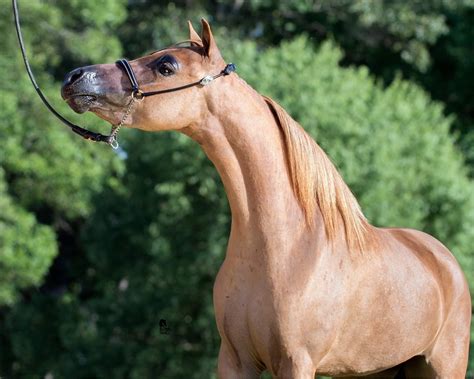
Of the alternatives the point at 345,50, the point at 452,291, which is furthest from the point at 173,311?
the point at 345,50

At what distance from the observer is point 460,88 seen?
17.8 metres

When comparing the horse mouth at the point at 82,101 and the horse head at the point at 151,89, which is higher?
the horse head at the point at 151,89

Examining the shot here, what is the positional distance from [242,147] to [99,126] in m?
8.61

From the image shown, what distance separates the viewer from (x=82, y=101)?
347 cm

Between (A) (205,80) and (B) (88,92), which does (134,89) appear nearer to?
(B) (88,92)

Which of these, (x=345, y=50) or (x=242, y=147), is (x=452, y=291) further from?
(x=345, y=50)

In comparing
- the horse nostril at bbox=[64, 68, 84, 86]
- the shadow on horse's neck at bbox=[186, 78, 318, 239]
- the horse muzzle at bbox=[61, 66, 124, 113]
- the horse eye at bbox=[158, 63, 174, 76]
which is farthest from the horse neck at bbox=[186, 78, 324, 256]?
the horse nostril at bbox=[64, 68, 84, 86]

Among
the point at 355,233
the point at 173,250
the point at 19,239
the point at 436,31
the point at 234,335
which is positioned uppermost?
the point at 355,233

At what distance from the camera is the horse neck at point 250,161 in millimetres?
3607

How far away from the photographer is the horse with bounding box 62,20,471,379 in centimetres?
354

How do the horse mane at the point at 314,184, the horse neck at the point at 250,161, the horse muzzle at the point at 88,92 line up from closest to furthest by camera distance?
the horse muzzle at the point at 88,92 < the horse neck at the point at 250,161 < the horse mane at the point at 314,184

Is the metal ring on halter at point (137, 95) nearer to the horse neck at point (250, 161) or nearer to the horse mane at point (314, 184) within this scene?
the horse neck at point (250, 161)

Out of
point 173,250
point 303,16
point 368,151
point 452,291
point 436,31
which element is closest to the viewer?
point 452,291

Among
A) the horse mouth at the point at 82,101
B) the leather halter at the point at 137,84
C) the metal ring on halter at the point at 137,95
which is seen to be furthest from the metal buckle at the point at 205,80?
Answer: the horse mouth at the point at 82,101
